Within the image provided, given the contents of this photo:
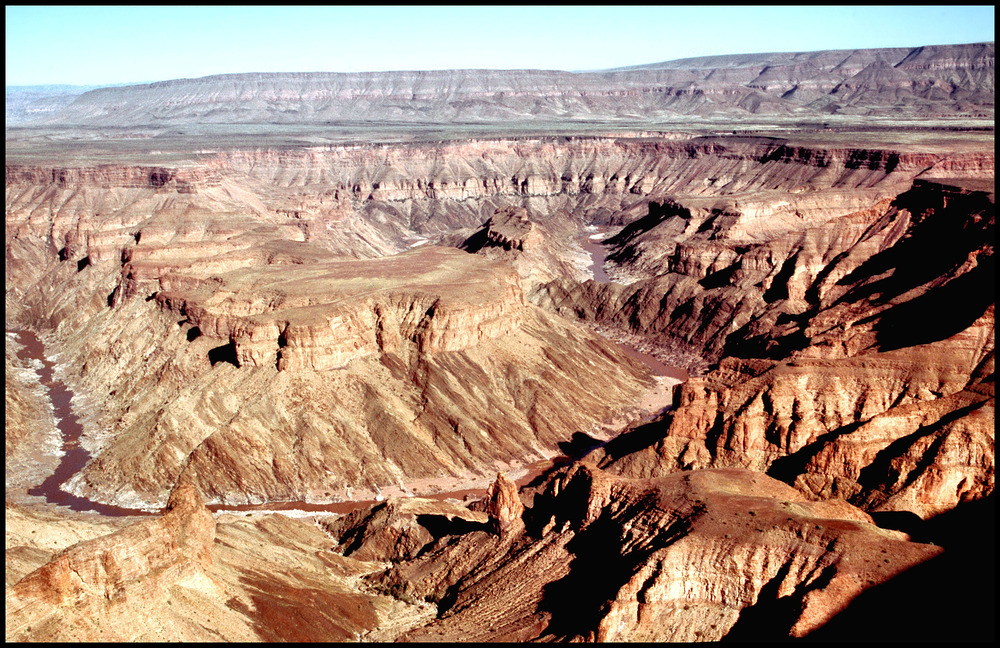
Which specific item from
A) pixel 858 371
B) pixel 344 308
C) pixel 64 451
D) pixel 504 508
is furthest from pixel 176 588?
pixel 858 371

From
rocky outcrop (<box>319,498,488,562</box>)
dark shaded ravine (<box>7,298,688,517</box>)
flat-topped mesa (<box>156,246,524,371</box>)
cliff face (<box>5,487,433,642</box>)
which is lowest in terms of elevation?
dark shaded ravine (<box>7,298,688,517</box>)

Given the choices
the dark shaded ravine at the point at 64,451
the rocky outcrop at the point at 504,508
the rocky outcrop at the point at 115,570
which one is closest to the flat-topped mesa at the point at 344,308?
the dark shaded ravine at the point at 64,451

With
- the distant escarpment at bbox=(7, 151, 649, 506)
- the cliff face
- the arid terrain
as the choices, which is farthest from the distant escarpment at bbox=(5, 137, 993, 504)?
the cliff face

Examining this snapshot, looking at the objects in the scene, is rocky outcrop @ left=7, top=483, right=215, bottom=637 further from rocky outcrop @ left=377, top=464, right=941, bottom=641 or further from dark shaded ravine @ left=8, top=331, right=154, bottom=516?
dark shaded ravine @ left=8, top=331, right=154, bottom=516

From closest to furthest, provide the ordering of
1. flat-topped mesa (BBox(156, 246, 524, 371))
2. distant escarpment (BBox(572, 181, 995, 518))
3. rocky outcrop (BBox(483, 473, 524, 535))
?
distant escarpment (BBox(572, 181, 995, 518)) < rocky outcrop (BBox(483, 473, 524, 535)) < flat-topped mesa (BBox(156, 246, 524, 371))

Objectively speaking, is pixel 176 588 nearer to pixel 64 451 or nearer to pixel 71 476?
pixel 71 476

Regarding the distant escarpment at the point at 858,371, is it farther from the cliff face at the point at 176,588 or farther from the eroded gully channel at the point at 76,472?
the cliff face at the point at 176,588
